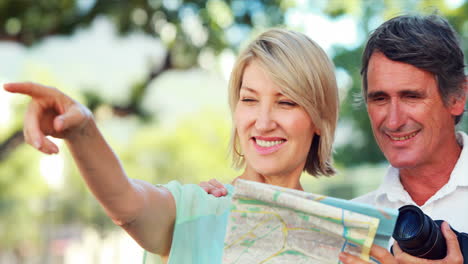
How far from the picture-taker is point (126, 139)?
8094 millimetres

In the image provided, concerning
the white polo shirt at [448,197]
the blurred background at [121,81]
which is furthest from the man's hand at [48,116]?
the blurred background at [121,81]

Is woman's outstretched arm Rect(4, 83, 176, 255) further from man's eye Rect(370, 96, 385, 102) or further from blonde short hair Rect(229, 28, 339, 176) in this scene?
man's eye Rect(370, 96, 385, 102)

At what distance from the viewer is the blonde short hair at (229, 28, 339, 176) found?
136 centimetres

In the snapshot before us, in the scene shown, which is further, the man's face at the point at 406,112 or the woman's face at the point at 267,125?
the man's face at the point at 406,112

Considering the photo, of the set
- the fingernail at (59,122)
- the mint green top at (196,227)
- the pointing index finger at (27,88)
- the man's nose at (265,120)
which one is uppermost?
the pointing index finger at (27,88)

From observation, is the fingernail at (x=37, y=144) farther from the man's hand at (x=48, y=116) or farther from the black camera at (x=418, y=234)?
the black camera at (x=418, y=234)

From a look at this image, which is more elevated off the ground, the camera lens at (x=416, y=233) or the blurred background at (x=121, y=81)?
the camera lens at (x=416, y=233)

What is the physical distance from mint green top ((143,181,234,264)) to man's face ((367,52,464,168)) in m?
0.71

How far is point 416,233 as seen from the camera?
128 cm

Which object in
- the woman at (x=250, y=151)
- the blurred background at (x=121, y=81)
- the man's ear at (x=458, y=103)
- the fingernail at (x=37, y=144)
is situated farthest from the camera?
the blurred background at (x=121, y=81)

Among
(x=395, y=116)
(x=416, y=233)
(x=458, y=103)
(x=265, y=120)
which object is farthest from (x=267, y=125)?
(x=458, y=103)

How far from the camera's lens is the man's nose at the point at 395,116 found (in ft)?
5.90

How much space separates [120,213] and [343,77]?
3.20 meters

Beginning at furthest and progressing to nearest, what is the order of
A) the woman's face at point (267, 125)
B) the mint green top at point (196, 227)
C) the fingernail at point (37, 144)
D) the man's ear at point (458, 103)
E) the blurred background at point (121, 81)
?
the blurred background at point (121, 81) → the man's ear at point (458, 103) → the woman's face at point (267, 125) → the mint green top at point (196, 227) → the fingernail at point (37, 144)
